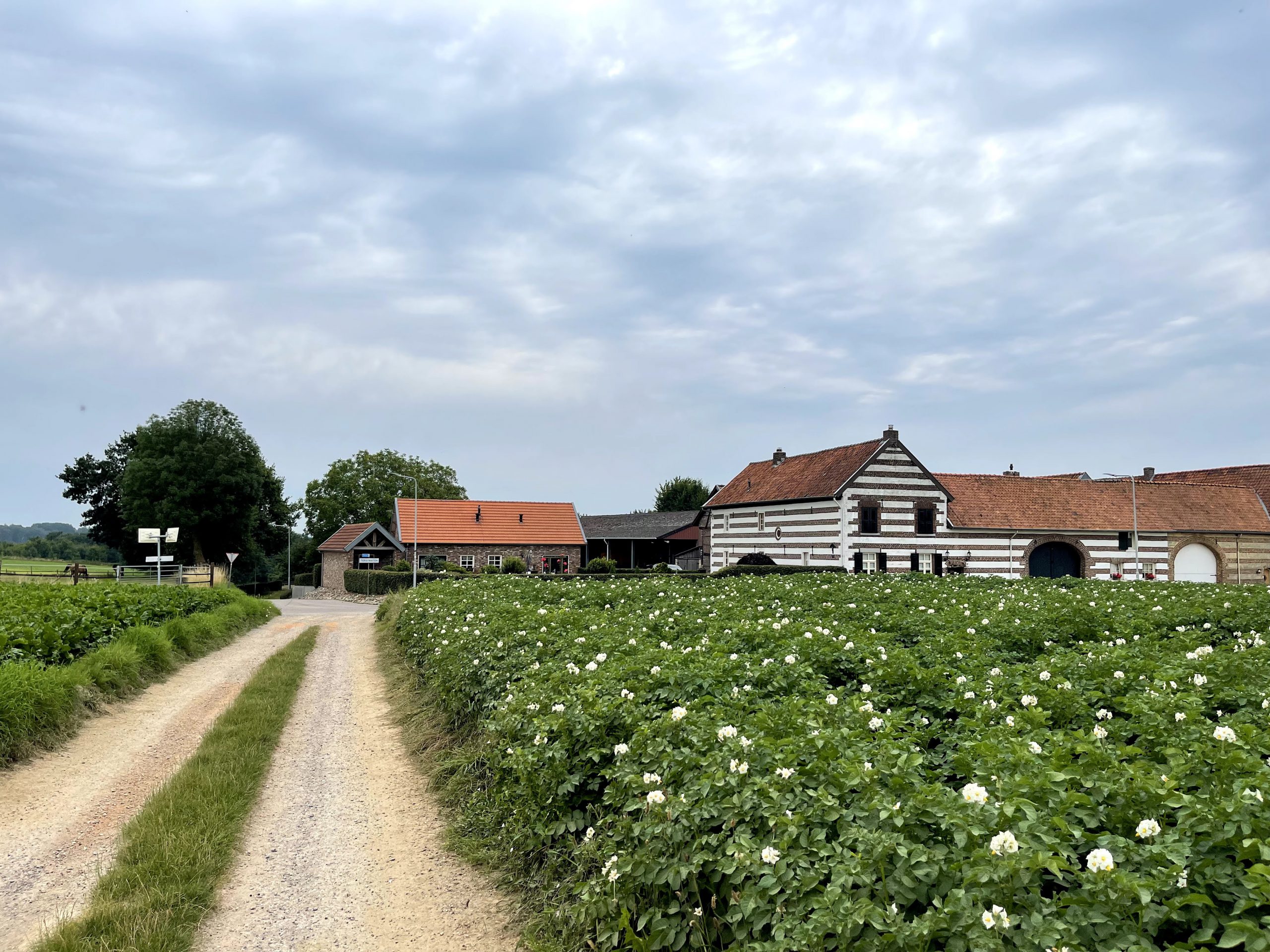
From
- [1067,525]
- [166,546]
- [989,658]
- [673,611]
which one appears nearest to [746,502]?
[1067,525]

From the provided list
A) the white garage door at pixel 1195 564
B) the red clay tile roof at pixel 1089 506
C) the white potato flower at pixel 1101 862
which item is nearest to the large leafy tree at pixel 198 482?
the red clay tile roof at pixel 1089 506

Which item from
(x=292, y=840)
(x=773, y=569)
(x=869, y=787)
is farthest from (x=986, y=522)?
(x=869, y=787)

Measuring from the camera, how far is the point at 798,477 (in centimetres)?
4709

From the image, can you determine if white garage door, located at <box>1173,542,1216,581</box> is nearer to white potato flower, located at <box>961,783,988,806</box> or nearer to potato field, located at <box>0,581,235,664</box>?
potato field, located at <box>0,581,235,664</box>

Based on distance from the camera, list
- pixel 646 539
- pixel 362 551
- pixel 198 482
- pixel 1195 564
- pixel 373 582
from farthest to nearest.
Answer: pixel 646 539
pixel 198 482
pixel 362 551
pixel 373 582
pixel 1195 564

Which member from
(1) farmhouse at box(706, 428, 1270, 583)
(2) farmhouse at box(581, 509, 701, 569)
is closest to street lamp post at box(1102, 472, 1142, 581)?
(1) farmhouse at box(706, 428, 1270, 583)

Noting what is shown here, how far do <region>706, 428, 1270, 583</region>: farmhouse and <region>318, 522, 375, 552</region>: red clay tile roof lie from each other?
27.4 meters

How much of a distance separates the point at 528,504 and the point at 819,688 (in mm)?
55284

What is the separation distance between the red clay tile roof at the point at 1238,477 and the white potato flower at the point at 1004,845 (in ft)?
187

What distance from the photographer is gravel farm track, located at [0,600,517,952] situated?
5570 mm

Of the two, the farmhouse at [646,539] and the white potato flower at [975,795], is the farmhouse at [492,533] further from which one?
the white potato flower at [975,795]

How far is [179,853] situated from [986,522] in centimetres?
4360

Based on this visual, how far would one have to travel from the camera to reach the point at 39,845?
706 cm

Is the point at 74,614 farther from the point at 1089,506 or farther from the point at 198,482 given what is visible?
the point at 198,482
